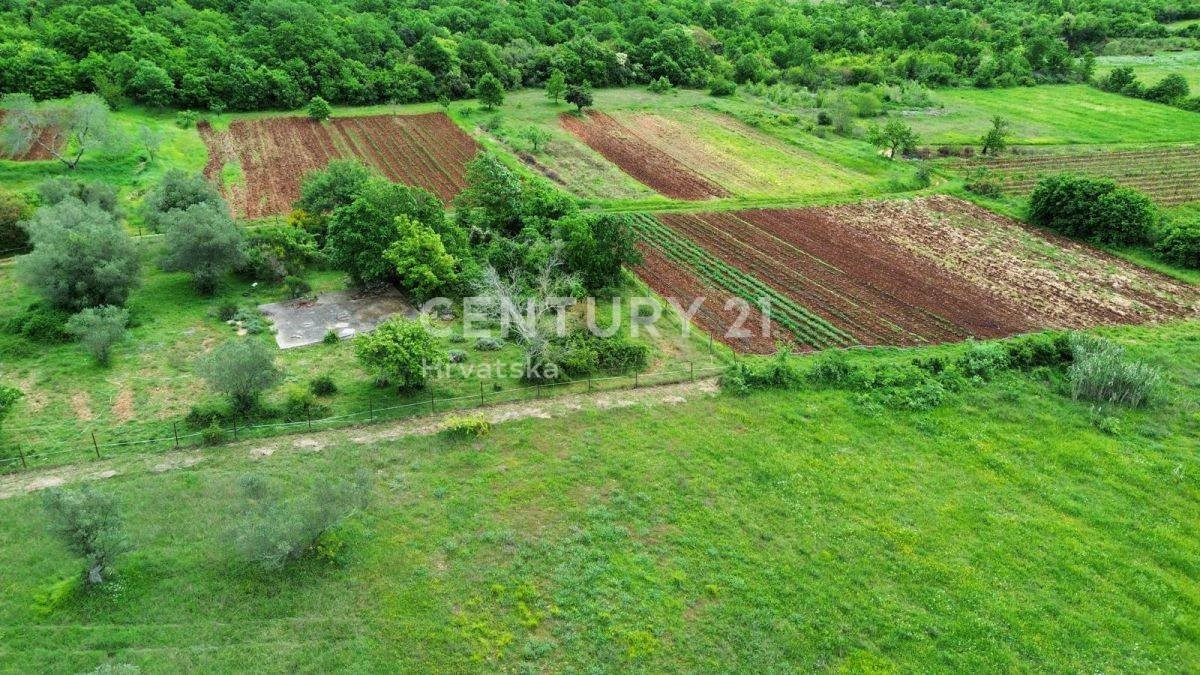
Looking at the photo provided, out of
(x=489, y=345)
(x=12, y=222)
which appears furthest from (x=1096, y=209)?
(x=12, y=222)

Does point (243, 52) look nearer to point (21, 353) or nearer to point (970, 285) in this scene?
point (21, 353)

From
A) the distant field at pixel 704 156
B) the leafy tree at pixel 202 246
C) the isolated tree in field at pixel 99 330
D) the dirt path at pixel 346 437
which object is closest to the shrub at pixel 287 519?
the dirt path at pixel 346 437

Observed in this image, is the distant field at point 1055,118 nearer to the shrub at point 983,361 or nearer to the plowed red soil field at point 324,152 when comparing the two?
the shrub at point 983,361

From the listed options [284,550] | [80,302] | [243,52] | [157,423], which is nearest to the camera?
[284,550]

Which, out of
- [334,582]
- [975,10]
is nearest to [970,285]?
[334,582]

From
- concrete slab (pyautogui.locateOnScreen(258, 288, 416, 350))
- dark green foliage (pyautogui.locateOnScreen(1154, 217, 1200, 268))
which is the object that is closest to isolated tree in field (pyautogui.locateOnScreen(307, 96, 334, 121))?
concrete slab (pyautogui.locateOnScreen(258, 288, 416, 350))
